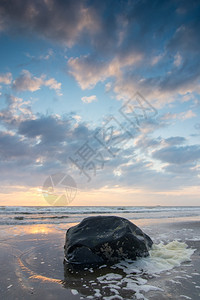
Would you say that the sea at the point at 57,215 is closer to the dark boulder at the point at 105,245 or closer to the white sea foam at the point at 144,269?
the dark boulder at the point at 105,245

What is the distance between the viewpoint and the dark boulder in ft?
19.7

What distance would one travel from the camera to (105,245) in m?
6.07

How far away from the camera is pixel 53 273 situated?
16.5 feet

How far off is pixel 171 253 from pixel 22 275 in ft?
15.1

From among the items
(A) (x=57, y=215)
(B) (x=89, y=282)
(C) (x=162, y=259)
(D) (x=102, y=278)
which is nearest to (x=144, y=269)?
(C) (x=162, y=259)

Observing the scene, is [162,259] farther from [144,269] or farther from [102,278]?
[102,278]

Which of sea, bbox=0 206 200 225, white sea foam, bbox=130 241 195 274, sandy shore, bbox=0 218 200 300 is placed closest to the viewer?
sandy shore, bbox=0 218 200 300

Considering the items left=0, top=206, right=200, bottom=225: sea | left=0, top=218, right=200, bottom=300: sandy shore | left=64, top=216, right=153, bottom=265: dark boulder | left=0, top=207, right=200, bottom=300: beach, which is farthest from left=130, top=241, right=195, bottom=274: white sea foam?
left=0, top=206, right=200, bottom=225: sea

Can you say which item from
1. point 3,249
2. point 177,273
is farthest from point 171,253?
point 3,249

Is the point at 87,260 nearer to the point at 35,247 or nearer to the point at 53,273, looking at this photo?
the point at 53,273

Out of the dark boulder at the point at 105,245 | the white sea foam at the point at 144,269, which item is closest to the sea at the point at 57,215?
the dark boulder at the point at 105,245

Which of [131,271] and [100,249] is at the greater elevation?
[100,249]

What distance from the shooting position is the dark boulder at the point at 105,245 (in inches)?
236

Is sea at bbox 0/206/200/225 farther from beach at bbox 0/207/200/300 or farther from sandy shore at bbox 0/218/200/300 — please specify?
sandy shore at bbox 0/218/200/300
